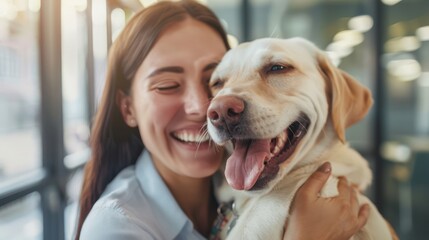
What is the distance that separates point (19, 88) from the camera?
2.32 metres

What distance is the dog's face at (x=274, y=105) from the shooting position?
94cm

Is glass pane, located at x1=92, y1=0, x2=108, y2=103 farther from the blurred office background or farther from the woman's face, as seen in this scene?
the woman's face

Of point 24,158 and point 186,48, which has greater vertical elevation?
point 186,48

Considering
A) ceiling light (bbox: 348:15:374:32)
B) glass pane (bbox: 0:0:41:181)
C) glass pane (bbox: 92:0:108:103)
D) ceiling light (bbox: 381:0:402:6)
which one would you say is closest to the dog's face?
glass pane (bbox: 92:0:108:103)

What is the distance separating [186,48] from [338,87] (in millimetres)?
447

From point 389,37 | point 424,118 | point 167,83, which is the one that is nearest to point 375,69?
point 389,37

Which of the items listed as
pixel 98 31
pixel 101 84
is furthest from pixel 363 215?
pixel 98 31

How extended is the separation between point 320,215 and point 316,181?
0.29ft

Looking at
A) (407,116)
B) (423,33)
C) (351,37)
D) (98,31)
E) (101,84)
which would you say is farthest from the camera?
(351,37)

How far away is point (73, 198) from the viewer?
9.20 feet

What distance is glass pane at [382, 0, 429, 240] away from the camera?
3320 millimetres

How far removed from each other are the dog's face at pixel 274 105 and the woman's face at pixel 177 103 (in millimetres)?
76

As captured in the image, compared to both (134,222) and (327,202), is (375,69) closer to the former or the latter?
(327,202)

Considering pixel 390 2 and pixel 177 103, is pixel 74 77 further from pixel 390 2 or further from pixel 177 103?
pixel 390 2
